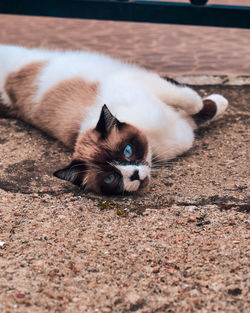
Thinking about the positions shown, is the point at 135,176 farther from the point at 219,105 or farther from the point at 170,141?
the point at 219,105

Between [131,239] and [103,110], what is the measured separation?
0.79 m

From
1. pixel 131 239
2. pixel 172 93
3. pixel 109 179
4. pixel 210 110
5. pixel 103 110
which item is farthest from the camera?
pixel 210 110

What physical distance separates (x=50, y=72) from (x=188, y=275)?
2181mm

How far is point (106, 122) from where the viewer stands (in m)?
2.69

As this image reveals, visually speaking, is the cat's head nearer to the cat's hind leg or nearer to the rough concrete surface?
the rough concrete surface

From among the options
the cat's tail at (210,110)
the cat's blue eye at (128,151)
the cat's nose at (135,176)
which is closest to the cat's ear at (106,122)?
the cat's blue eye at (128,151)

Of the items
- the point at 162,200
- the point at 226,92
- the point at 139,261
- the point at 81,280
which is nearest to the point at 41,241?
the point at 81,280

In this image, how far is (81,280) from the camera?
2.03 m

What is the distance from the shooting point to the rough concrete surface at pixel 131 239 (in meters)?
1.90

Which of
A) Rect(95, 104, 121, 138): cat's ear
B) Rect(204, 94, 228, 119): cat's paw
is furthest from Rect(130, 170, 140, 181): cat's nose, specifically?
Rect(204, 94, 228, 119): cat's paw

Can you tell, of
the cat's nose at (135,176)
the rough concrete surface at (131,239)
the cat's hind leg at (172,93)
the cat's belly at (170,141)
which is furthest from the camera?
the cat's hind leg at (172,93)

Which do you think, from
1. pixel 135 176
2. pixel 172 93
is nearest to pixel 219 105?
pixel 172 93

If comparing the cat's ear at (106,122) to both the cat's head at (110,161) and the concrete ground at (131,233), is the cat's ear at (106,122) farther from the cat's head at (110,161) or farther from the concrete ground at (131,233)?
the concrete ground at (131,233)

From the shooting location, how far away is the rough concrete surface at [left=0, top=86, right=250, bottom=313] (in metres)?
1.90
